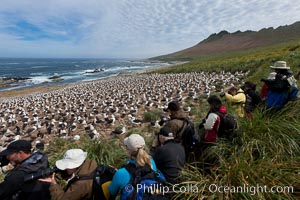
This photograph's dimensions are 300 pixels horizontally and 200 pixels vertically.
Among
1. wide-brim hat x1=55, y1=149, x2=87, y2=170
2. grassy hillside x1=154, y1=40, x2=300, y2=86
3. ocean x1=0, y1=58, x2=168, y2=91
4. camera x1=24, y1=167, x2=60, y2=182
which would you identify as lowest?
ocean x1=0, y1=58, x2=168, y2=91

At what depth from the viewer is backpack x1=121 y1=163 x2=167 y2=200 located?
113 inches

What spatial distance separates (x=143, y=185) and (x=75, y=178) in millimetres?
1059

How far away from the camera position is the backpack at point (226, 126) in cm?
466

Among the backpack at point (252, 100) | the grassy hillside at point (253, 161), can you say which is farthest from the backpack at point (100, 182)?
the backpack at point (252, 100)

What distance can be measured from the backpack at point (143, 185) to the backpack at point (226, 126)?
2.08 m

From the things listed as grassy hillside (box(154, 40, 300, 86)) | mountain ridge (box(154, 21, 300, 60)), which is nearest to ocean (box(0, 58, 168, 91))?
grassy hillside (box(154, 40, 300, 86))

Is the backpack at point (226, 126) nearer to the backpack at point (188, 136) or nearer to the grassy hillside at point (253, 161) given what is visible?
the grassy hillside at point (253, 161)

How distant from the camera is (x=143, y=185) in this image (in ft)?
9.55

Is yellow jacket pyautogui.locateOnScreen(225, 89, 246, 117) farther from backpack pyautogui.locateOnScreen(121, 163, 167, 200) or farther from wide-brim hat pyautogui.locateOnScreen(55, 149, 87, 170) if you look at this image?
wide-brim hat pyautogui.locateOnScreen(55, 149, 87, 170)

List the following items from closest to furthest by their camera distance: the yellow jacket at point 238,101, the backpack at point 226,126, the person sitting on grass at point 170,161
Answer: the person sitting on grass at point 170,161, the backpack at point 226,126, the yellow jacket at point 238,101

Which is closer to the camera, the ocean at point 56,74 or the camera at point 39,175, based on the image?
the camera at point 39,175

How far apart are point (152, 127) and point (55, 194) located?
674 centimetres

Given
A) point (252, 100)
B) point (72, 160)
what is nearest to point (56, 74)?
point (252, 100)

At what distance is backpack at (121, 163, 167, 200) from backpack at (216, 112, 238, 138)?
6.83 feet
